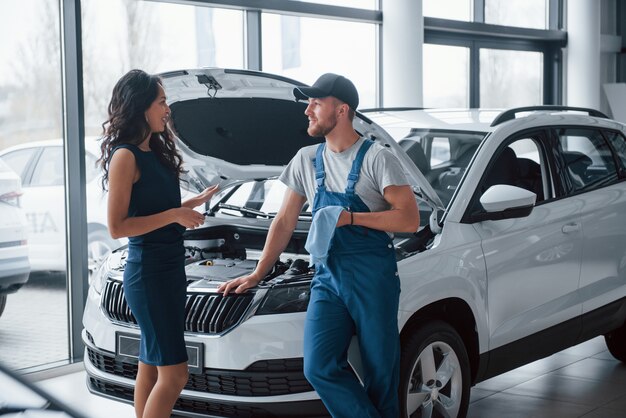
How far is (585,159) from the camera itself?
502 centimetres

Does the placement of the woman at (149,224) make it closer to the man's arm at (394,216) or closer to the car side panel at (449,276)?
the man's arm at (394,216)

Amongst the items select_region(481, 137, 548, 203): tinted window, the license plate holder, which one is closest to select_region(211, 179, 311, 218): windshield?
select_region(481, 137, 548, 203): tinted window

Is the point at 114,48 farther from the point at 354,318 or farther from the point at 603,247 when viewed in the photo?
the point at 354,318

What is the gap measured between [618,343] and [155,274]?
10.8ft

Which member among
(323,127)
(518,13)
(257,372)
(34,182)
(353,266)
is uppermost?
(518,13)

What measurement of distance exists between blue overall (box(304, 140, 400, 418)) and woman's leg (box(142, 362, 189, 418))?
1.57 ft

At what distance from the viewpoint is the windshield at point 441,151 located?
4668 millimetres

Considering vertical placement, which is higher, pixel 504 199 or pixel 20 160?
pixel 20 160

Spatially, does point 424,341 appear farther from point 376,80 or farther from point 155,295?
point 376,80

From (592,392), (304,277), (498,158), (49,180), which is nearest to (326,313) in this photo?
(304,277)

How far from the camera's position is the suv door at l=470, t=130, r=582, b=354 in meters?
4.19

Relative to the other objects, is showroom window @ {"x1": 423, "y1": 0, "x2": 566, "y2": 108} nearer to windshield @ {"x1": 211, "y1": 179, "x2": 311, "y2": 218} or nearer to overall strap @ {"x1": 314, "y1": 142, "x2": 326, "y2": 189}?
windshield @ {"x1": 211, "y1": 179, "x2": 311, "y2": 218}

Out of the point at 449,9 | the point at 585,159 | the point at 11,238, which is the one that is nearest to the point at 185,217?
the point at 585,159

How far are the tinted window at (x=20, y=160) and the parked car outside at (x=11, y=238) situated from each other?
0.10 ft
